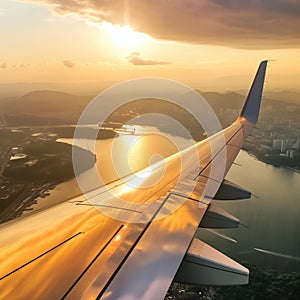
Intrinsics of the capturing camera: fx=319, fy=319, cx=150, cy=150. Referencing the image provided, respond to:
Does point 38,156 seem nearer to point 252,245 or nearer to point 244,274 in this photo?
point 252,245

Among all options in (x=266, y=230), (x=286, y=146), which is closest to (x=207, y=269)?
(x=266, y=230)

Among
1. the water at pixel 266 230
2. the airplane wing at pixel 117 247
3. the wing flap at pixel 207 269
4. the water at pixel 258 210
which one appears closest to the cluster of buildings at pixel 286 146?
the water at pixel 258 210

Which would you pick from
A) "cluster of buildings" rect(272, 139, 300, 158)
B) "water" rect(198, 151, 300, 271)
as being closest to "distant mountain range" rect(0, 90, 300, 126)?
"cluster of buildings" rect(272, 139, 300, 158)

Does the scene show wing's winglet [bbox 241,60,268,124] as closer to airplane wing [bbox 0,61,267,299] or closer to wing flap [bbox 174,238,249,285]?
airplane wing [bbox 0,61,267,299]

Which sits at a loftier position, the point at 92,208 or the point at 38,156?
the point at 92,208

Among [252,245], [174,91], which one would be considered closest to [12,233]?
[252,245]

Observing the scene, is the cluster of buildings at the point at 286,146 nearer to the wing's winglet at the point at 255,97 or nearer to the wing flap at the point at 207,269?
the wing's winglet at the point at 255,97

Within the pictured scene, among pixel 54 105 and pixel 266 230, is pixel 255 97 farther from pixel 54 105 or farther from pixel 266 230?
pixel 54 105
